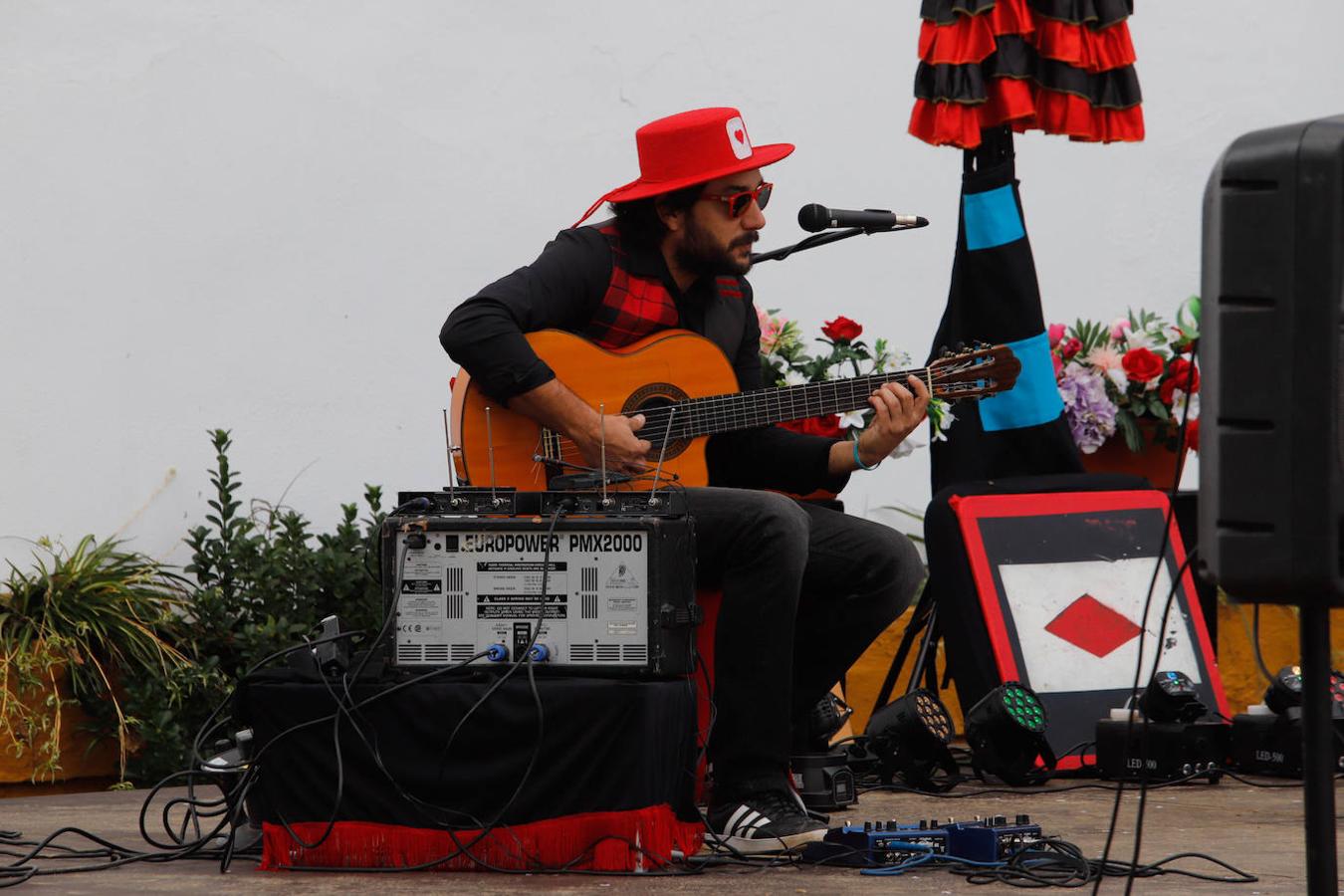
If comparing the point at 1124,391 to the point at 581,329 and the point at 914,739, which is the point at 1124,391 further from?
the point at 581,329

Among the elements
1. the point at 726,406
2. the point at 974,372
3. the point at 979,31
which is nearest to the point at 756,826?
the point at 726,406

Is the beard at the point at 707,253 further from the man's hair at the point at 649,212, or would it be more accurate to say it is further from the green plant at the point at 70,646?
the green plant at the point at 70,646

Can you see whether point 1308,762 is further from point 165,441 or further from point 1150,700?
point 165,441

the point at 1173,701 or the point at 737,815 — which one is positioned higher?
the point at 1173,701

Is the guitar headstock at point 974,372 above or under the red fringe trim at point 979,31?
under

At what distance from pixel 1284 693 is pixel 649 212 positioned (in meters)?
1.99

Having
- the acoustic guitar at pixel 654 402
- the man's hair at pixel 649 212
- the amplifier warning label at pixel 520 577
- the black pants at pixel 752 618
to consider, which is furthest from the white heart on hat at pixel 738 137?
the amplifier warning label at pixel 520 577

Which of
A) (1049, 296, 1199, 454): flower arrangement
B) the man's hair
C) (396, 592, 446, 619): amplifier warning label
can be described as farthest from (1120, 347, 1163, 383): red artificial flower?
(396, 592, 446, 619): amplifier warning label

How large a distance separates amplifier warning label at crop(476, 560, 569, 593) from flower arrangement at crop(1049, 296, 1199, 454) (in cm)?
236

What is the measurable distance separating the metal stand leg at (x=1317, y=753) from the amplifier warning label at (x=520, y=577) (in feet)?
5.08

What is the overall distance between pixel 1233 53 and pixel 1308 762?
475 cm

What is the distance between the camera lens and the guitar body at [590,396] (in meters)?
3.43

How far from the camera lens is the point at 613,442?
11.1 feet

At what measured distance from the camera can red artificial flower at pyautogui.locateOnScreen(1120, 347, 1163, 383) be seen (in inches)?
190
